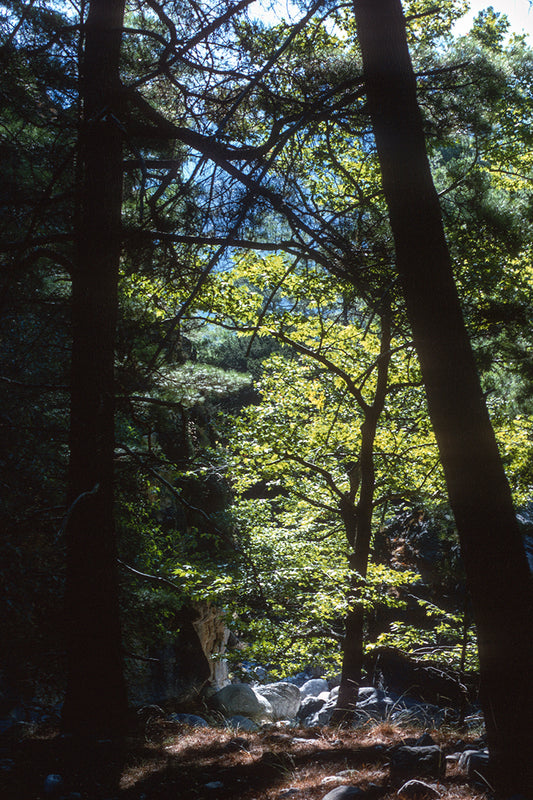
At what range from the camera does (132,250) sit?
471 cm

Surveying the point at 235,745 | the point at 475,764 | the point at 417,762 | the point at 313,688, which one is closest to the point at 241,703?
the point at 313,688

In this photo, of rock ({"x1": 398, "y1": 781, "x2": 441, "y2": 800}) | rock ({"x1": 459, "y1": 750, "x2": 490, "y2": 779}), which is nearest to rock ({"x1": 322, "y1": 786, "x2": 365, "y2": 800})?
rock ({"x1": 398, "y1": 781, "x2": 441, "y2": 800})

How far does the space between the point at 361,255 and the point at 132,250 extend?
2.04 meters

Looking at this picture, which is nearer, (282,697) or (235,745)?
(235,745)

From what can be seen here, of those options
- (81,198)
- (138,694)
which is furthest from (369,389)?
(138,694)

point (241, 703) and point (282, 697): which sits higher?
point (241, 703)

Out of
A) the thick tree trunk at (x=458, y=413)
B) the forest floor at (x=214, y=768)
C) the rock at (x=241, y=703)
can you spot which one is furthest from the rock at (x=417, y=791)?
the rock at (x=241, y=703)

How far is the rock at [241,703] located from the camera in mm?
12055

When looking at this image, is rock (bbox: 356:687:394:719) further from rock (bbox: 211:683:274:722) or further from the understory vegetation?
rock (bbox: 211:683:274:722)

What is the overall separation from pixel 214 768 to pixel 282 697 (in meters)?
12.4

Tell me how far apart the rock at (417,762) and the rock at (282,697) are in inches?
470

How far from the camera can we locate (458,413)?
122 inches

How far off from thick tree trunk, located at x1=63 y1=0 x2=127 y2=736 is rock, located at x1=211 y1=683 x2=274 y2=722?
364 inches

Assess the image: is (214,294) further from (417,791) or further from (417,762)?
(417,791)
